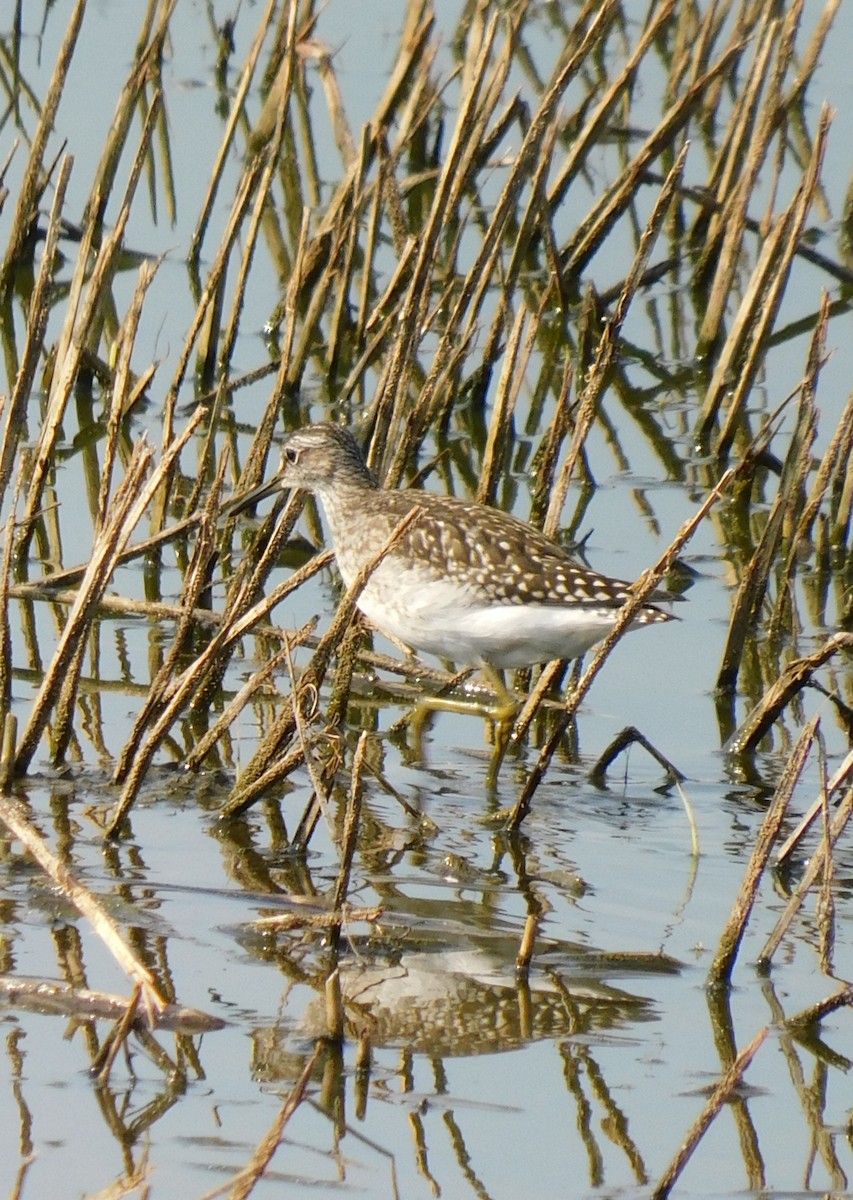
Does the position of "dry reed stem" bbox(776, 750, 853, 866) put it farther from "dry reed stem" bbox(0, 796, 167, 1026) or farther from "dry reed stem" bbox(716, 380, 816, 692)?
"dry reed stem" bbox(716, 380, 816, 692)

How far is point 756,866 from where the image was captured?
5.16m

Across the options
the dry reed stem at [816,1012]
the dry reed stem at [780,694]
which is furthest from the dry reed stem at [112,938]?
the dry reed stem at [780,694]

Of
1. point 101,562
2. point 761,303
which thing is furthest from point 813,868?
point 761,303

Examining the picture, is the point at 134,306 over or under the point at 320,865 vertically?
over

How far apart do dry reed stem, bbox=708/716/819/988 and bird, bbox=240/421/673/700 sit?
2015 mm

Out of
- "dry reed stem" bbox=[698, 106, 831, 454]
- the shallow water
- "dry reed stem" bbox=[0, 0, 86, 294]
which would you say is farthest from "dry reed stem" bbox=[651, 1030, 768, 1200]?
"dry reed stem" bbox=[0, 0, 86, 294]

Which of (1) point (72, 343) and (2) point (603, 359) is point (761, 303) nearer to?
(2) point (603, 359)

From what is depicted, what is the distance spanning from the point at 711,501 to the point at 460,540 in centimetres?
253

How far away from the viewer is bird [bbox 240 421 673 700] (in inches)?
298

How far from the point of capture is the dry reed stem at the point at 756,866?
16.9 feet

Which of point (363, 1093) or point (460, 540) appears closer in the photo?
point (363, 1093)

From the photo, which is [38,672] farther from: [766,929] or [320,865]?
[766,929]

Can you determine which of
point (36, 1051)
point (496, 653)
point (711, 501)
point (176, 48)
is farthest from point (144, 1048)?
point (176, 48)

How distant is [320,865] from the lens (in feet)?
21.1
